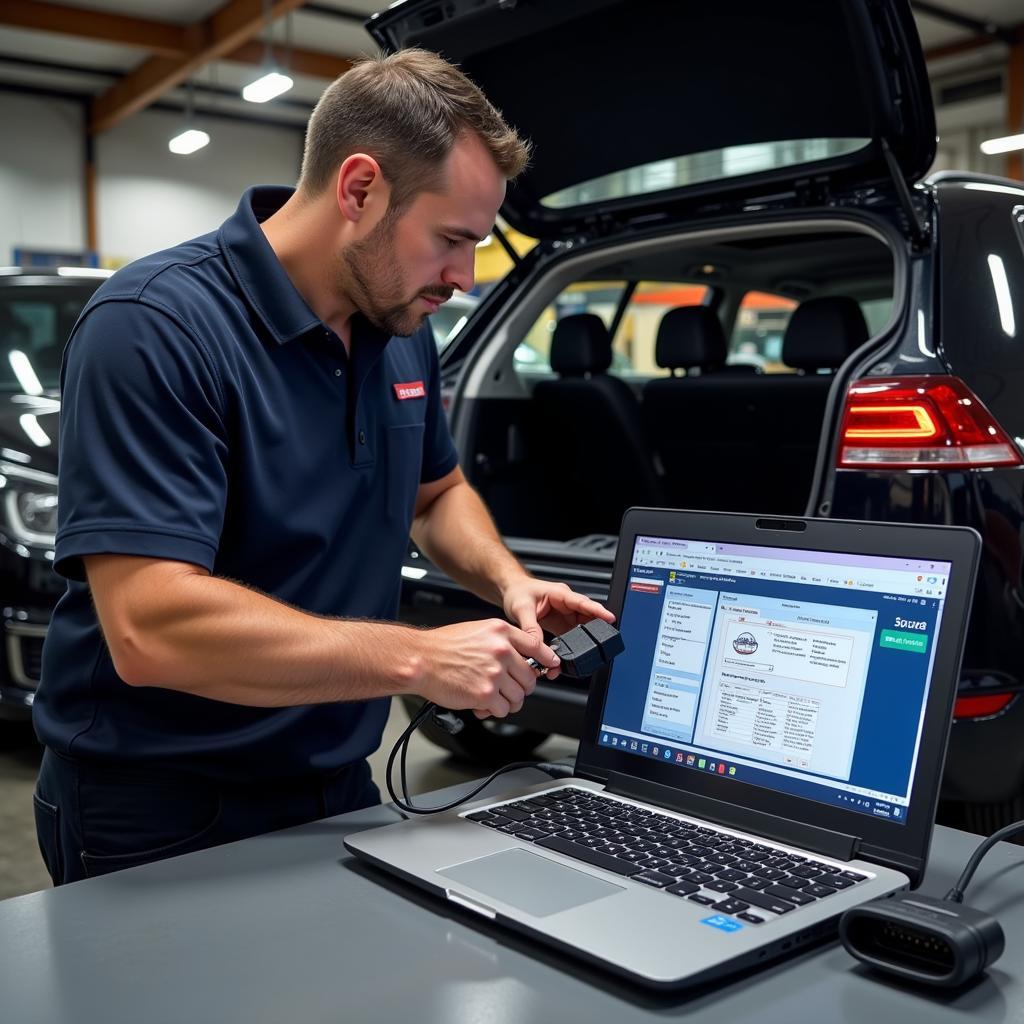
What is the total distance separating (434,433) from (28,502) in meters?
2.04

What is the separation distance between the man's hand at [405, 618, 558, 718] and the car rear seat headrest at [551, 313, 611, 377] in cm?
223

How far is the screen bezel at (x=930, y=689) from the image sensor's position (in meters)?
0.97

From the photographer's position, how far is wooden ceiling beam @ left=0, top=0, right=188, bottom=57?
9867 millimetres

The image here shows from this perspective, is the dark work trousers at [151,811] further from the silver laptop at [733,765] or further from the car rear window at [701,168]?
the car rear window at [701,168]

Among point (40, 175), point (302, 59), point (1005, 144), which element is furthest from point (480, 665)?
point (40, 175)

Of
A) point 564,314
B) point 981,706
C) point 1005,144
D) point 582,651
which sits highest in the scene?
point 1005,144

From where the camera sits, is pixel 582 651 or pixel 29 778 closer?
pixel 582 651

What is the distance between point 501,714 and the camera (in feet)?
3.74

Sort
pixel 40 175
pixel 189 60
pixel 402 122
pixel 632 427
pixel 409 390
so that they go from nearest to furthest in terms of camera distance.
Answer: pixel 402 122, pixel 409 390, pixel 632 427, pixel 189 60, pixel 40 175

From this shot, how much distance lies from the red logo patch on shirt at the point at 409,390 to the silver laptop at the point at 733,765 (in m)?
0.43

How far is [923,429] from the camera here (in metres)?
2.01

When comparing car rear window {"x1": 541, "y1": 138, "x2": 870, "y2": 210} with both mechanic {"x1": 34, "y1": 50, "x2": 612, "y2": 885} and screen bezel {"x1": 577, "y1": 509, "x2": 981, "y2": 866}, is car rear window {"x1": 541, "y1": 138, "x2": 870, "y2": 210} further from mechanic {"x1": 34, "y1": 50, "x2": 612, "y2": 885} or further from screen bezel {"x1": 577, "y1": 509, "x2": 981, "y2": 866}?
screen bezel {"x1": 577, "y1": 509, "x2": 981, "y2": 866}

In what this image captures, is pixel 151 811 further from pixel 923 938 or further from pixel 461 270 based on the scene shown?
pixel 923 938

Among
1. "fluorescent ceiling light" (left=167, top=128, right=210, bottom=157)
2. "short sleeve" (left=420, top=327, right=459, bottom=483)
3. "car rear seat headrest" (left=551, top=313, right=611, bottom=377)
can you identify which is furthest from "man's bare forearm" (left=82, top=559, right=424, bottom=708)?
"fluorescent ceiling light" (left=167, top=128, right=210, bottom=157)
